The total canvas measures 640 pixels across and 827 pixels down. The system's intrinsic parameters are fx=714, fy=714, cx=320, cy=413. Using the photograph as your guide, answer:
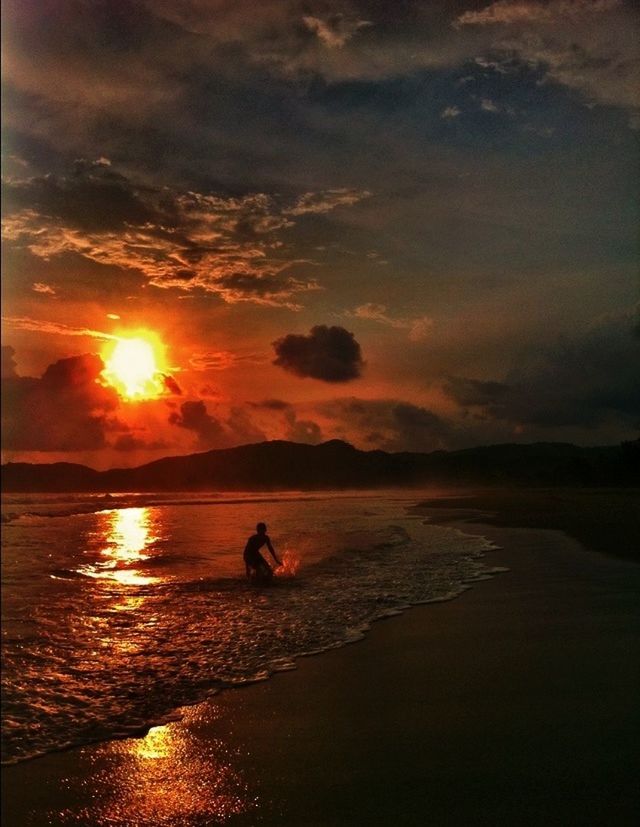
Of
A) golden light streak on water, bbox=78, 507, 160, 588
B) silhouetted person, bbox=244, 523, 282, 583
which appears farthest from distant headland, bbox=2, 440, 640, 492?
silhouetted person, bbox=244, 523, 282, 583

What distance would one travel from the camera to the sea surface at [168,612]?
358 inches

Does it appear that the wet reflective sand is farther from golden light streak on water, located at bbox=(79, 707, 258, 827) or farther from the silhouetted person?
the silhouetted person

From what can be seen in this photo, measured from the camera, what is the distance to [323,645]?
11781 millimetres

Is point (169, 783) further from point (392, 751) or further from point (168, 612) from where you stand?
point (168, 612)

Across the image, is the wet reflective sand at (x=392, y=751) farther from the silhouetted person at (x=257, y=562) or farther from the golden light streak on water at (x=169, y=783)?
the silhouetted person at (x=257, y=562)

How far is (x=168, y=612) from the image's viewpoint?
50.5 feet

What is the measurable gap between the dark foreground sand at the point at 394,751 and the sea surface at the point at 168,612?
2.87 ft

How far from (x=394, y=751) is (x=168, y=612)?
30.9ft

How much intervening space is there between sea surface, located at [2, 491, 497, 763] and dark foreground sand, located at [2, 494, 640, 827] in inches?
34.4

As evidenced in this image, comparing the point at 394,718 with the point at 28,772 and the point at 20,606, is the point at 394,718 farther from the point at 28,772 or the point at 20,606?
the point at 20,606

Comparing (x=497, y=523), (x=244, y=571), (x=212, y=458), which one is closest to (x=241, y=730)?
(x=244, y=571)

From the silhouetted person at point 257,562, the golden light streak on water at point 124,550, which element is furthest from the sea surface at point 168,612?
the silhouetted person at point 257,562

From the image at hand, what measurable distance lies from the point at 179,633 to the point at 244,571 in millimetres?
9455

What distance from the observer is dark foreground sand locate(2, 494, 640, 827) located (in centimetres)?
583
